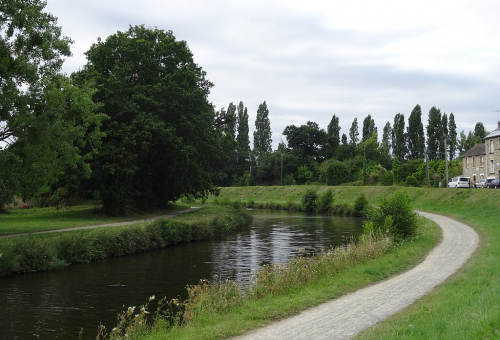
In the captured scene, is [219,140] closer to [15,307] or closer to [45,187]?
[45,187]

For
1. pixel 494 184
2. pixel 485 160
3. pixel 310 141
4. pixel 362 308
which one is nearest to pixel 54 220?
pixel 362 308

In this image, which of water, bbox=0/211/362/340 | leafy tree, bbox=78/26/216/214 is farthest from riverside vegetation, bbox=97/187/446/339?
leafy tree, bbox=78/26/216/214

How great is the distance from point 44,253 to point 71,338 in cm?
1060

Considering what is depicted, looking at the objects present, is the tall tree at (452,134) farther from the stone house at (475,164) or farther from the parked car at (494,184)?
the parked car at (494,184)

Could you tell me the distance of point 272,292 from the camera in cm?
1368

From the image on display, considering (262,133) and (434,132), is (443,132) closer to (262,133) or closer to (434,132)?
(434,132)

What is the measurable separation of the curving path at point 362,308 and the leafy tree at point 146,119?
23798mm

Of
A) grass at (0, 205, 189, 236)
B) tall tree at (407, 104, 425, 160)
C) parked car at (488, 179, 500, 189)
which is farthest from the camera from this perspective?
tall tree at (407, 104, 425, 160)

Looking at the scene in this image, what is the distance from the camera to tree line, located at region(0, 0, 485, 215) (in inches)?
872

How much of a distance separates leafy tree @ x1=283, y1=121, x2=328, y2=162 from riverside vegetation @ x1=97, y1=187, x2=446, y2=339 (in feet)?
283

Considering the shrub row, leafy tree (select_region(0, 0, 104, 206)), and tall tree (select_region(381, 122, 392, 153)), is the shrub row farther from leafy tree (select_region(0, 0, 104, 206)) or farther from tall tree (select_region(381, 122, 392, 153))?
tall tree (select_region(381, 122, 392, 153))

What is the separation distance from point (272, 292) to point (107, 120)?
27.4 metres

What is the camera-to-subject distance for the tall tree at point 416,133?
95000mm

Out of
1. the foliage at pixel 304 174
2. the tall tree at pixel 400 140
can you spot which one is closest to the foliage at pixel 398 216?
the foliage at pixel 304 174
